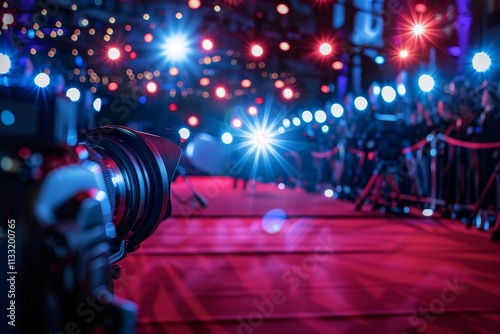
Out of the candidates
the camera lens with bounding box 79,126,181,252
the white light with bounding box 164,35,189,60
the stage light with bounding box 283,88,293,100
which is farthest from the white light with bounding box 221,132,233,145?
the camera lens with bounding box 79,126,181,252

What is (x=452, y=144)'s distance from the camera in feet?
16.8

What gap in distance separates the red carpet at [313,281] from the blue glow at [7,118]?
106cm

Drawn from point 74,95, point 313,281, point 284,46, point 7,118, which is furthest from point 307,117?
point 7,118

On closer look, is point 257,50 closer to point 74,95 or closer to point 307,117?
point 307,117

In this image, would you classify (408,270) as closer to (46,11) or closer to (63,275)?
(63,275)

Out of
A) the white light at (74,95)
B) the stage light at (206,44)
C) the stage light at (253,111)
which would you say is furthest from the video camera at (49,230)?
the stage light at (253,111)

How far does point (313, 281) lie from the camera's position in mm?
2160

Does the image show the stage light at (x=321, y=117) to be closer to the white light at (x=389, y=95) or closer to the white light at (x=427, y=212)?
the white light at (x=389, y=95)

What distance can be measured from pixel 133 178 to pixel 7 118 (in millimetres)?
612

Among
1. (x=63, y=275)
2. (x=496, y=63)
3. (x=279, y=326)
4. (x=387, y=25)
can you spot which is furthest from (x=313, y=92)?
(x=63, y=275)

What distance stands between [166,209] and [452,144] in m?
4.55

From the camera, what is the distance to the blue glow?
0.60 m

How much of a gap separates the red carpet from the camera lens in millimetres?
431

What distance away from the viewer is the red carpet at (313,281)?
62.7 inches
